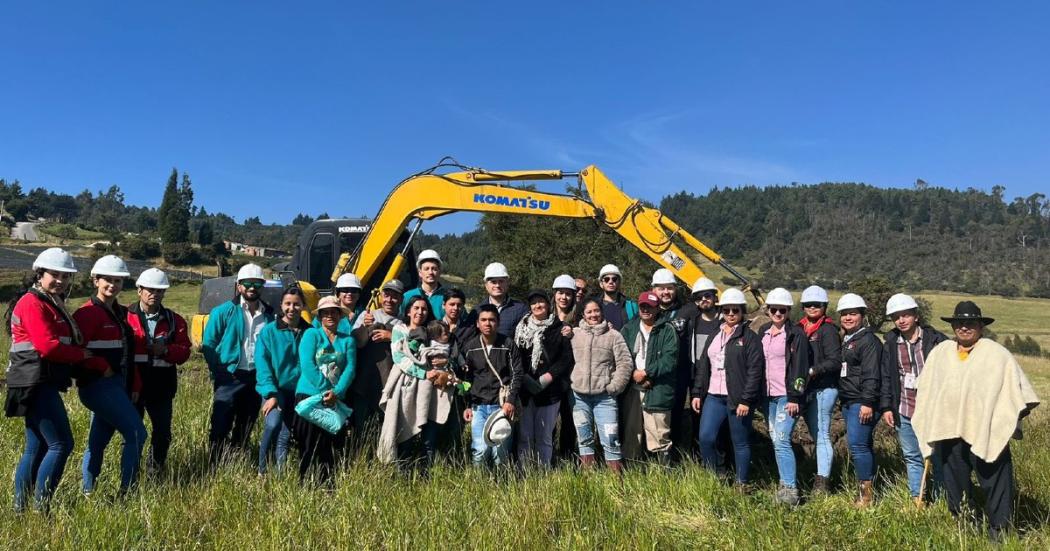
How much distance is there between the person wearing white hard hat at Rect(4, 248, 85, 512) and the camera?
3.94 metres

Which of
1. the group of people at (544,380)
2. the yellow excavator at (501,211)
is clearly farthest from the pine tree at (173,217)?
the group of people at (544,380)

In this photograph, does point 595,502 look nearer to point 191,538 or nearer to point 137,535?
point 191,538

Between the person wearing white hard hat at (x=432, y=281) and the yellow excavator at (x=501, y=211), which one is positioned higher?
the yellow excavator at (x=501, y=211)

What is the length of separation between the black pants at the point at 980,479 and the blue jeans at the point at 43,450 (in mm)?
6359

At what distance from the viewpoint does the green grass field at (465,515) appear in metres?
3.96

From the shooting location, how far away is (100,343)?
171 inches

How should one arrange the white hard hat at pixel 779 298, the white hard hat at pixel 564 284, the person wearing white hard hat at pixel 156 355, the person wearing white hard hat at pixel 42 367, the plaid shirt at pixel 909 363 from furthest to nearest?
the white hard hat at pixel 564 284
the white hard hat at pixel 779 298
the plaid shirt at pixel 909 363
the person wearing white hard hat at pixel 156 355
the person wearing white hard hat at pixel 42 367

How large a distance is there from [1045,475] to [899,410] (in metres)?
2.32

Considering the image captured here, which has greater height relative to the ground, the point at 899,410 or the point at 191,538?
the point at 899,410

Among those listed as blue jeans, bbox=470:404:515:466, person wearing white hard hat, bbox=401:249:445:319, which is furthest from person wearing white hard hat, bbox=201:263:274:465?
blue jeans, bbox=470:404:515:466

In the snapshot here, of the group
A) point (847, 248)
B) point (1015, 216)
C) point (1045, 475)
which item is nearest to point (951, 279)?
point (847, 248)

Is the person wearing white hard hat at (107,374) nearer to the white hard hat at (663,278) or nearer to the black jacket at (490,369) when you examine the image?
the black jacket at (490,369)

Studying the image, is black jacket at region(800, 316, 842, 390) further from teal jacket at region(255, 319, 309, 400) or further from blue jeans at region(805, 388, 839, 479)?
teal jacket at region(255, 319, 309, 400)

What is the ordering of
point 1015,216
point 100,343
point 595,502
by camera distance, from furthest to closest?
point 1015,216
point 595,502
point 100,343
